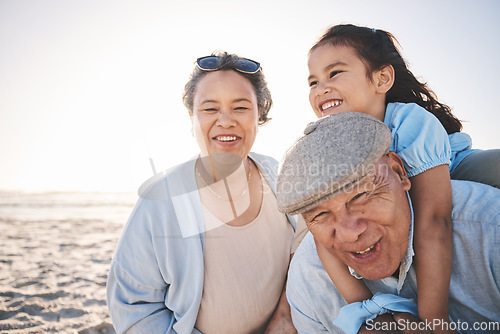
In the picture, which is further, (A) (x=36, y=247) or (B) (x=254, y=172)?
(A) (x=36, y=247)

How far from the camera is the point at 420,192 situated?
1.83 m

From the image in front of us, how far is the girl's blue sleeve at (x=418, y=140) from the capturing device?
1862mm

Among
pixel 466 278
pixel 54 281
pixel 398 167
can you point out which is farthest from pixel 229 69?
pixel 54 281

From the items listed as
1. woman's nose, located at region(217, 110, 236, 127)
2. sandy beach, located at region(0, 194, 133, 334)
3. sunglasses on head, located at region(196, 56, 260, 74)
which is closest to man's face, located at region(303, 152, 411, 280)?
woman's nose, located at region(217, 110, 236, 127)

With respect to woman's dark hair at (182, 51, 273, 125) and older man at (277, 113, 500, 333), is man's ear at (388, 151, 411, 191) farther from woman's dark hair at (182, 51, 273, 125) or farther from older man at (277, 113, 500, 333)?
woman's dark hair at (182, 51, 273, 125)

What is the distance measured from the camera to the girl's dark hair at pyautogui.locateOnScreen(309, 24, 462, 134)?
2443mm

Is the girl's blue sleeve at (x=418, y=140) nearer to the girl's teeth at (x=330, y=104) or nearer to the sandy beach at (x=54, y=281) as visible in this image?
the girl's teeth at (x=330, y=104)

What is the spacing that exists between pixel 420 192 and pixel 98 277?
210 inches

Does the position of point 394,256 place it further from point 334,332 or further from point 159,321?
point 159,321

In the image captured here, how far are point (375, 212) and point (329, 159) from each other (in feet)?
1.25

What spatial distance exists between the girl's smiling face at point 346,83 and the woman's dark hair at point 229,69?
2.28ft

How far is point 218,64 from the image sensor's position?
2.80 meters

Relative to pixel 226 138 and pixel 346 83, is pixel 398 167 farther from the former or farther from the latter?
pixel 226 138

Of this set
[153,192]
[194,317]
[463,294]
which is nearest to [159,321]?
[194,317]
